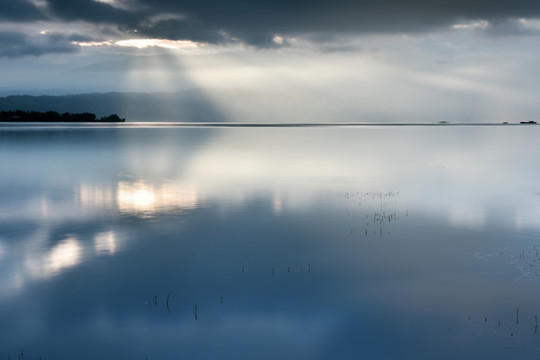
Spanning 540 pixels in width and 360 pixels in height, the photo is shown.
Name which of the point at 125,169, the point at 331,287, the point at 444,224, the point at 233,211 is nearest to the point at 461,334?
the point at 331,287

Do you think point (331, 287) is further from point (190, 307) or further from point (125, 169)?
point (125, 169)

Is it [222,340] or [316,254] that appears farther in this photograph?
[316,254]

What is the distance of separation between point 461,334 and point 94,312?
28.7 ft

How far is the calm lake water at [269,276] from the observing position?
11.2 meters

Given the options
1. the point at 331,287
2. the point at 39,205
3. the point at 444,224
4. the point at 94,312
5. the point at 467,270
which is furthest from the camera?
the point at 39,205

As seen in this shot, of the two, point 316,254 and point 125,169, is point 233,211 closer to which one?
point 316,254

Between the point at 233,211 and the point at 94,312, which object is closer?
the point at 94,312

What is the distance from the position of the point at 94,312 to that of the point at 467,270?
36.7ft

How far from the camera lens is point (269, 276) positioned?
15.8 metres

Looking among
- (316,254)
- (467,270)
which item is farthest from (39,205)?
(467,270)

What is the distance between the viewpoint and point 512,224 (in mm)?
23906

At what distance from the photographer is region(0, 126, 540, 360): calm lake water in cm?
1123

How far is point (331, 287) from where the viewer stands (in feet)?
48.6

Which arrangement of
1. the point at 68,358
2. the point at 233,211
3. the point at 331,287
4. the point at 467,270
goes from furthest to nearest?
the point at 233,211, the point at 467,270, the point at 331,287, the point at 68,358
